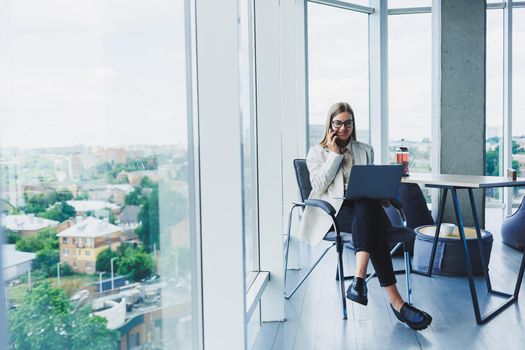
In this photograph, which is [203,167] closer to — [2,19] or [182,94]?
[182,94]

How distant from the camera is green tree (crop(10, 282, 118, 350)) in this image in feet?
2.92

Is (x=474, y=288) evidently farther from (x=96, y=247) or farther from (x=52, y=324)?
(x=52, y=324)

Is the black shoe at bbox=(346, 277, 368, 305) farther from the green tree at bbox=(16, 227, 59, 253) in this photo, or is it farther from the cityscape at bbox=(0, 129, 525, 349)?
the green tree at bbox=(16, 227, 59, 253)

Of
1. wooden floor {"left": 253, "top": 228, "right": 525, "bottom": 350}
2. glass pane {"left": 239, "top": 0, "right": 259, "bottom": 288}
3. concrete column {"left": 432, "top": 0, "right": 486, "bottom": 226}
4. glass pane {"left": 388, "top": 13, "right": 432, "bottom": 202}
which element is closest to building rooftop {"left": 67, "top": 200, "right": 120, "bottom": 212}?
wooden floor {"left": 253, "top": 228, "right": 525, "bottom": 350}

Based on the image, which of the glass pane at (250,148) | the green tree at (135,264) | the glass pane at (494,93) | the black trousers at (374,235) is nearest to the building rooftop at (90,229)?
the green tree at (135,264)

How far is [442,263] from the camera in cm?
401

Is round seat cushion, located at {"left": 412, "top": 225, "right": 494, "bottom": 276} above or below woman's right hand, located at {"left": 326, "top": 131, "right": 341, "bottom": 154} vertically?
below

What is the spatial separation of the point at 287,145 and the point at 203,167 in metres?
2.82

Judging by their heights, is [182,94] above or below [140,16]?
below

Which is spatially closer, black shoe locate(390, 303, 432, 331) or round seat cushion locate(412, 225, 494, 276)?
black shoe locate(390, 303, 432, 331)

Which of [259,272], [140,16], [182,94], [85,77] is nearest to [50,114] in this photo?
[85,77]

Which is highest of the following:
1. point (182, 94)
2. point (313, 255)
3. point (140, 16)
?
point (140, 16)

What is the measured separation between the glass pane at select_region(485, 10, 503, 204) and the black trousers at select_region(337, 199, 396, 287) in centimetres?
399

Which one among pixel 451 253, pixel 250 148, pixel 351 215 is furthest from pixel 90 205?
pixel 451 253
